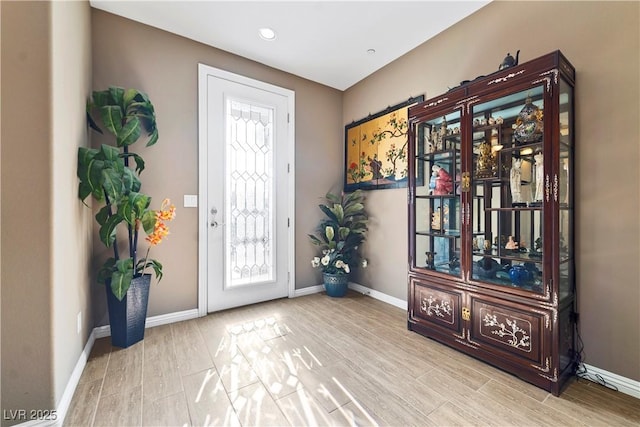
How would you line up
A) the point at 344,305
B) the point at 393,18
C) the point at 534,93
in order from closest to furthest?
the point at 534,93 → the point at 393,18 → the point at 344,305

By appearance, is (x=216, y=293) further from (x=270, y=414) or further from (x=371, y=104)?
(x=371, y=104)

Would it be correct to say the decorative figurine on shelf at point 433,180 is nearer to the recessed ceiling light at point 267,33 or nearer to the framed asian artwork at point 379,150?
the framed asian artwork at point 379,150

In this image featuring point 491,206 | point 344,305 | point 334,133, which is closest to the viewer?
point 491,206

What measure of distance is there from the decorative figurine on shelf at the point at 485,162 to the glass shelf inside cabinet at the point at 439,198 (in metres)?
0.17

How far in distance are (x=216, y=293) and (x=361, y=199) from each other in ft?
6.73

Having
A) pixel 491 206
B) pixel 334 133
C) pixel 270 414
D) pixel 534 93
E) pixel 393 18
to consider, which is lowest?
pixel 270 414

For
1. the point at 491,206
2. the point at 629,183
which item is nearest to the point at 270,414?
the point at 491,206

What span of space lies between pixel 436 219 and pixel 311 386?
1663 millimetres

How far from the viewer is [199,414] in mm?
1482

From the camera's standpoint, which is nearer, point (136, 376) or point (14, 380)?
point (14, 380)

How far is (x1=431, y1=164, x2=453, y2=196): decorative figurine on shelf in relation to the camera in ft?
7.60

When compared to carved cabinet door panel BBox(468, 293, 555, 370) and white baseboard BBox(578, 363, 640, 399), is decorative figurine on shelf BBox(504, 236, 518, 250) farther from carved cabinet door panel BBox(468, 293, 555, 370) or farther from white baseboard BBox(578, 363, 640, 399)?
white baseboard BBox(578, 363, 640, 399)

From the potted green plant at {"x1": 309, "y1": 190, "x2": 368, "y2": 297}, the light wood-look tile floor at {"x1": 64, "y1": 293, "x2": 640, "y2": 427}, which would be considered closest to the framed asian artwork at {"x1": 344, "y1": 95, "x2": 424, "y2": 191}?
the potted green plant at {"x1": 309, "y1": 190, "x2": 368, "y2": 297}

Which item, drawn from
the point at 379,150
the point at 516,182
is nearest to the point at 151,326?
the point at 379,150
